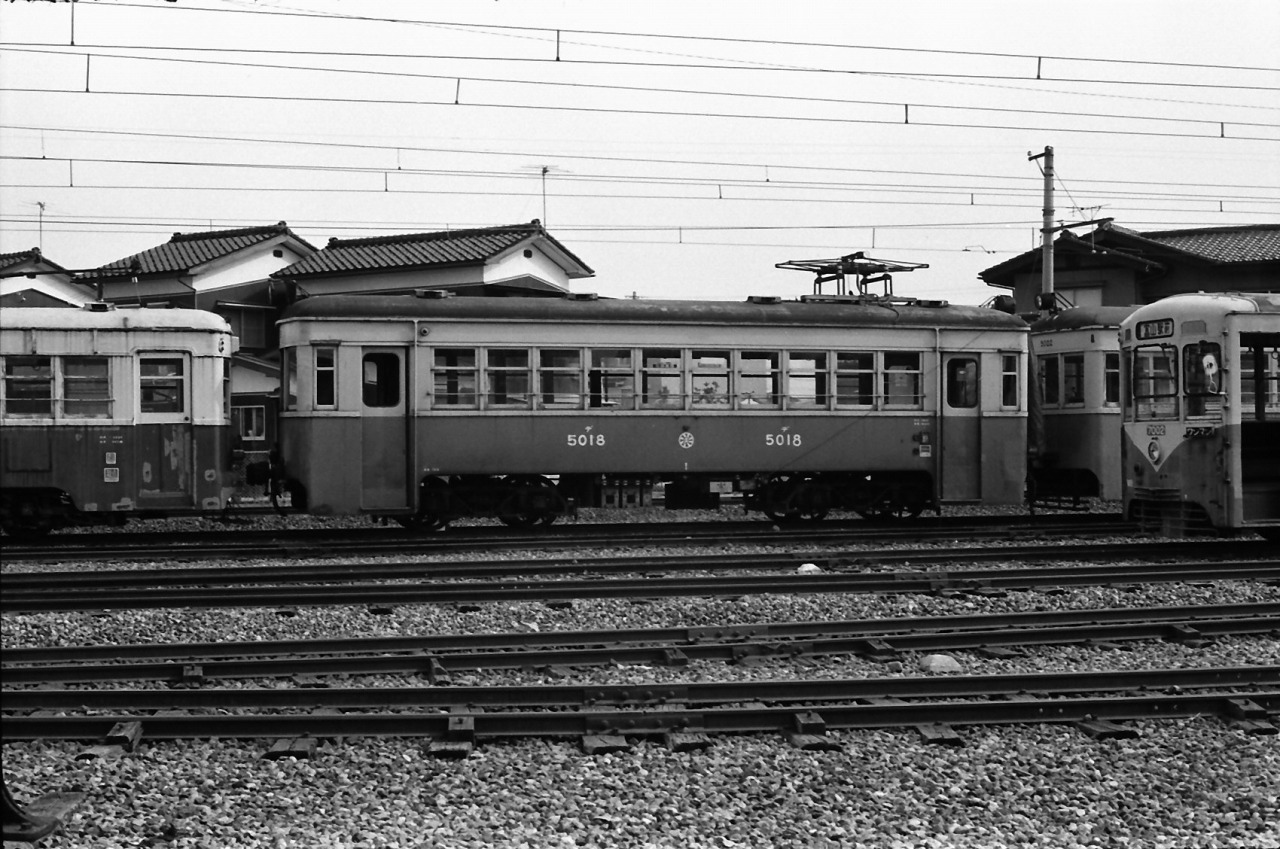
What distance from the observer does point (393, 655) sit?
752 centimetres

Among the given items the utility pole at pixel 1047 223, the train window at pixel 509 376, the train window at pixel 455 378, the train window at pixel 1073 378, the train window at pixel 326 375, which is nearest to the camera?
the train window at pixel 326 375

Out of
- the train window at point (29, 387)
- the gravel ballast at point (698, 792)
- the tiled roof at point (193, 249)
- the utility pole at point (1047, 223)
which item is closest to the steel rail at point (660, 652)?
the gravel ballast at point (698, 792)

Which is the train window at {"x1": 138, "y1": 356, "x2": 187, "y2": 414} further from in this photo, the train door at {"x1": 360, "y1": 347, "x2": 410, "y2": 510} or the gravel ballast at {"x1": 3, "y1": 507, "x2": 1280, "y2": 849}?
the gravel ballast at {"x1": 3, "y1": 507, "x2": 1280, "y2": 849}

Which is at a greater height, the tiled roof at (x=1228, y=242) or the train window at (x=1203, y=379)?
the tiled roof at (x=1228, y=242)

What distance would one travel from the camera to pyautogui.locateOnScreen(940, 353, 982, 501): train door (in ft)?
49.6

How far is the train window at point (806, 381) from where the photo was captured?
14672mm

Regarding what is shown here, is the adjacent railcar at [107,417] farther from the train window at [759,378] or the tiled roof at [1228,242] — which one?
the tiled roof at [1228,242]

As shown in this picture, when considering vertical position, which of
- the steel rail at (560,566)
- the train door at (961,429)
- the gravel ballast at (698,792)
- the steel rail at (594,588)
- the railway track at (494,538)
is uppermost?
the train door at (961,429)

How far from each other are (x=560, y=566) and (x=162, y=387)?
19.1ft

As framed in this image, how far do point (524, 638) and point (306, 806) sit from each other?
293 cm

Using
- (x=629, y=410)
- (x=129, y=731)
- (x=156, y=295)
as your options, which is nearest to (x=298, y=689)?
(x=129, y=731)

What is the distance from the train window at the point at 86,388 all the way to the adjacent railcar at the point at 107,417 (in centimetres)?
1

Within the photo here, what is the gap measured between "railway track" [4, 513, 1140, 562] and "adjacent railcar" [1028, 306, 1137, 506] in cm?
152

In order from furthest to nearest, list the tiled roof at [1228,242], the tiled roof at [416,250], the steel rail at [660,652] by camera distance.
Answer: the tiled roof at [1228,242]
the tiled roof at [416,250]
the steel rail at [660,652]
